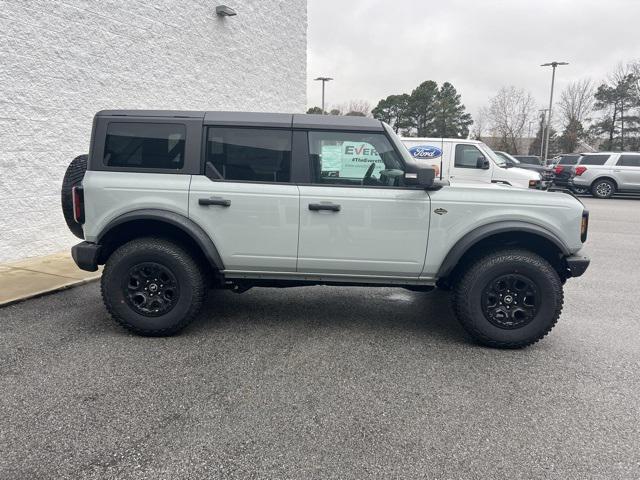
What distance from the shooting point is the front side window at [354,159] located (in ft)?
12.8

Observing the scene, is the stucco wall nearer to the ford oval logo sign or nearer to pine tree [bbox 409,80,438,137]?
the ford oval logo sign

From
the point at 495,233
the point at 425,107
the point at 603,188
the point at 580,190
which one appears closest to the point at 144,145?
the point at 495,233

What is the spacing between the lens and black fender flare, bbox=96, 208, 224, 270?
3834 mm

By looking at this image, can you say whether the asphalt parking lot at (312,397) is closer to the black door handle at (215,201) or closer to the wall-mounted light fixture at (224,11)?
the black door handle at (215,201)

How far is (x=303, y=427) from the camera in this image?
2.71 metres

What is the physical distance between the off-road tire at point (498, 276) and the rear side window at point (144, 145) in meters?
2.74

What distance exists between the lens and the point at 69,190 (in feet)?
13.7

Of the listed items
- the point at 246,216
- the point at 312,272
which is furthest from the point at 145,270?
the point at 312,272

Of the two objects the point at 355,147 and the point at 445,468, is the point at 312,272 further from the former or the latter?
the point at 445,468

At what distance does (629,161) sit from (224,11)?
53.8 feet

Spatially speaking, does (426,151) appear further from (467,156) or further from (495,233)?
(495,233)

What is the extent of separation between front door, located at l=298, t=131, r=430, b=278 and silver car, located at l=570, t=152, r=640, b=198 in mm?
17293

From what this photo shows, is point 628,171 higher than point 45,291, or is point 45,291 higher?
point 628,171

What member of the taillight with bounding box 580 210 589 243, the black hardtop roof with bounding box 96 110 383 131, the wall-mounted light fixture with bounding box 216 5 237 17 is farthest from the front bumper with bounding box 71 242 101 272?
the wall-mounted light fixture with bounding box 216 5 237 17
